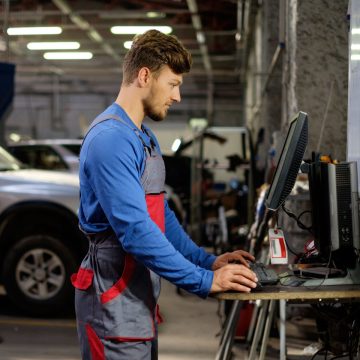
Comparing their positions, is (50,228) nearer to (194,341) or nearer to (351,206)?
(194,341)

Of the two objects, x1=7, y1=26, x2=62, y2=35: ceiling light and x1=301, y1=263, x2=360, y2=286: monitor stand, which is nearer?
x1=301, y1=263, x2=360, y2=286: monitor stand

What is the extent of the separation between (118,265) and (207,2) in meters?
10.7

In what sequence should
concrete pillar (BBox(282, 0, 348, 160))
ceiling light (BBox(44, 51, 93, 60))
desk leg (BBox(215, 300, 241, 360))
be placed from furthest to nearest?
1. ceiling light (BBox(44, 51, 93, 60))
2. concrete pillar (BBox(282, 0, 348, 160))
3. desk leg (BBox(215, 300, 241, 360))

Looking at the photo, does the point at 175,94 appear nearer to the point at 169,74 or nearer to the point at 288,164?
the point at 169,74

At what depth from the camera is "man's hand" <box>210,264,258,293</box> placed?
2141mm

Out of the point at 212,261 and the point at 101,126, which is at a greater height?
the point at 101,126

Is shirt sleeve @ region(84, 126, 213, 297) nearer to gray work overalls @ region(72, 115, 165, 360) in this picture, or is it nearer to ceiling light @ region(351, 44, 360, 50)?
gray work overalls @ region(72, 115, 165, 360)

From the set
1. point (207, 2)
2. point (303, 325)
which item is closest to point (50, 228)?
point (303, 325)

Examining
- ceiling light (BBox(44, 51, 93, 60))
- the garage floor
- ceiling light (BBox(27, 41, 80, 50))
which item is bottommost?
the garage floor

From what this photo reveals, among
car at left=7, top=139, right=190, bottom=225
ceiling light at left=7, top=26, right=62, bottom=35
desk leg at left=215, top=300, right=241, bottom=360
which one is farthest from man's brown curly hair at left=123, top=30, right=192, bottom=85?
ceiling light at left=7, top=26, right=62, bottom=35

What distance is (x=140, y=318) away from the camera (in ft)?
7.27

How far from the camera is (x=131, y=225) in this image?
6.75ft

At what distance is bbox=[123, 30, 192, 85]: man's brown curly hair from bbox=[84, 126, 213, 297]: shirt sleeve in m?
0.24

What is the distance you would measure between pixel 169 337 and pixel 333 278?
125 inches
